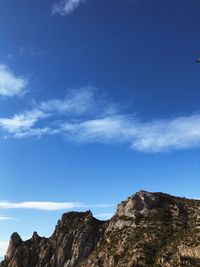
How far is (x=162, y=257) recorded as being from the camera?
187000 millimetres

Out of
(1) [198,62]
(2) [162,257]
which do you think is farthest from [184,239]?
(1) [198,62]

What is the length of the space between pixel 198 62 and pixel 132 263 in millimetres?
111942

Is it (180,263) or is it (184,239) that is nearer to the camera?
(180,263)

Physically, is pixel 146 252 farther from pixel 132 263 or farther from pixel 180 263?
pixel 180 263

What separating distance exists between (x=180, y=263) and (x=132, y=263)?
2556 cm

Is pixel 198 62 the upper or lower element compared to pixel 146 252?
upper

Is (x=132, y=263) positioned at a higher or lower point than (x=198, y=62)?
lower

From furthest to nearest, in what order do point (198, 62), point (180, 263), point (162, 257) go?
point (162, 257) < point (180, 263) < point (198, 62)

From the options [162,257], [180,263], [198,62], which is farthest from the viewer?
[162,257]

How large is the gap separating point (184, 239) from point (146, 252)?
17862 millimetres

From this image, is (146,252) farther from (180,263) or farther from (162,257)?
(180,263)

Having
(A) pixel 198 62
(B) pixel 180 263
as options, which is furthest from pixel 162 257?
(A) pixel 198 62

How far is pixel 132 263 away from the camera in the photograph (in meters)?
193

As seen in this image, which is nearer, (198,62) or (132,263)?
(198,62)
